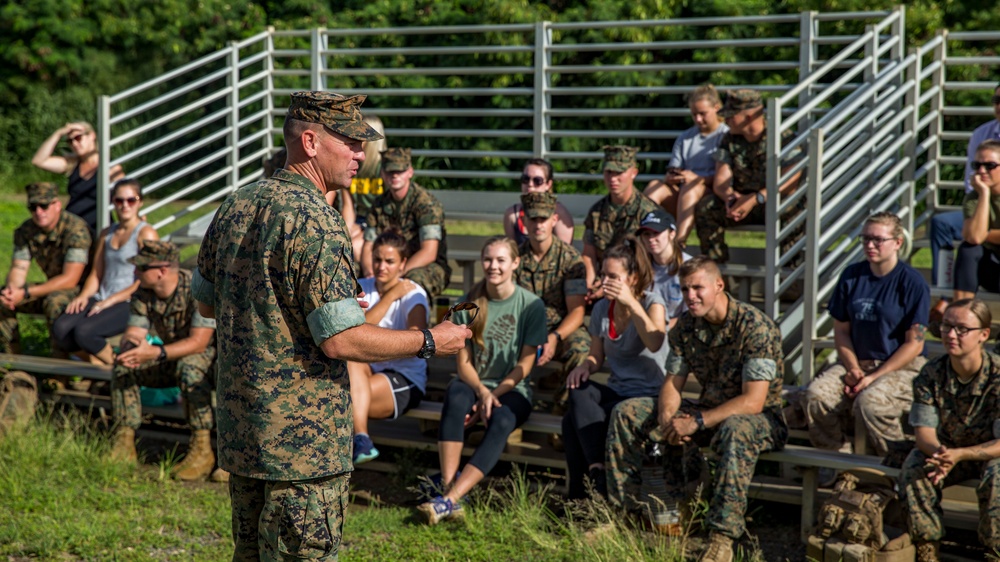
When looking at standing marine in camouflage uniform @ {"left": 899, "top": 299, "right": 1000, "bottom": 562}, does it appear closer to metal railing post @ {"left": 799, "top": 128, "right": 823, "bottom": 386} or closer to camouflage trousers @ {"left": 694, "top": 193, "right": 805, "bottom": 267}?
metal railing post @ {"left": 799, "top": 128, "right": 823, "bottom": 386}

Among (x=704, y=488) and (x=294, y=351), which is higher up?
(x=294, y=351)

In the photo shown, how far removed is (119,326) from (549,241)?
131 inches

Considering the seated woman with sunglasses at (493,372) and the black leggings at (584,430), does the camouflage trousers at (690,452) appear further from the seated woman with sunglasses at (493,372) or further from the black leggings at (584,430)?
the seated woman with sunglasses at (493,372)

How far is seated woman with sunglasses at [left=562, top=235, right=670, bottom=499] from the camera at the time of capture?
628cm

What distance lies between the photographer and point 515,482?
656 cm

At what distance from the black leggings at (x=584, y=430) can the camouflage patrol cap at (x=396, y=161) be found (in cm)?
257

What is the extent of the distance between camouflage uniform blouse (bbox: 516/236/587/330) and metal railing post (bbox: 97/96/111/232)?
13.4 feet

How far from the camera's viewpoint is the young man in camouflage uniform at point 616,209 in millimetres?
7652

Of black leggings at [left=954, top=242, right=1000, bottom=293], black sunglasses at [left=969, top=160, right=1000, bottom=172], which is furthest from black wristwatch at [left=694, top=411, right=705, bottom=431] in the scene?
black sunglasses at [left=969, top=160, right=1000, bottom=172]

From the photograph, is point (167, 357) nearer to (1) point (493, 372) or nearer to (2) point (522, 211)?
(1) point (493, 372)

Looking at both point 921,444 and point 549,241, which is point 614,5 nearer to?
point 549,241

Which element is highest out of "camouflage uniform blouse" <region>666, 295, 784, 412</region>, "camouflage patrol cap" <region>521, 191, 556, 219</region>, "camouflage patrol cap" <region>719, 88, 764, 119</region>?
"camouflage patrol cap" <region>719, 88, 764, 119</region>

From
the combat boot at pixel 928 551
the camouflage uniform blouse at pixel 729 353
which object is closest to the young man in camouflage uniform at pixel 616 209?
the camouflage uniform blouse at pixel 729 353

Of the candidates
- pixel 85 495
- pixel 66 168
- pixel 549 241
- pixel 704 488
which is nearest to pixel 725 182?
pixel 549 241
